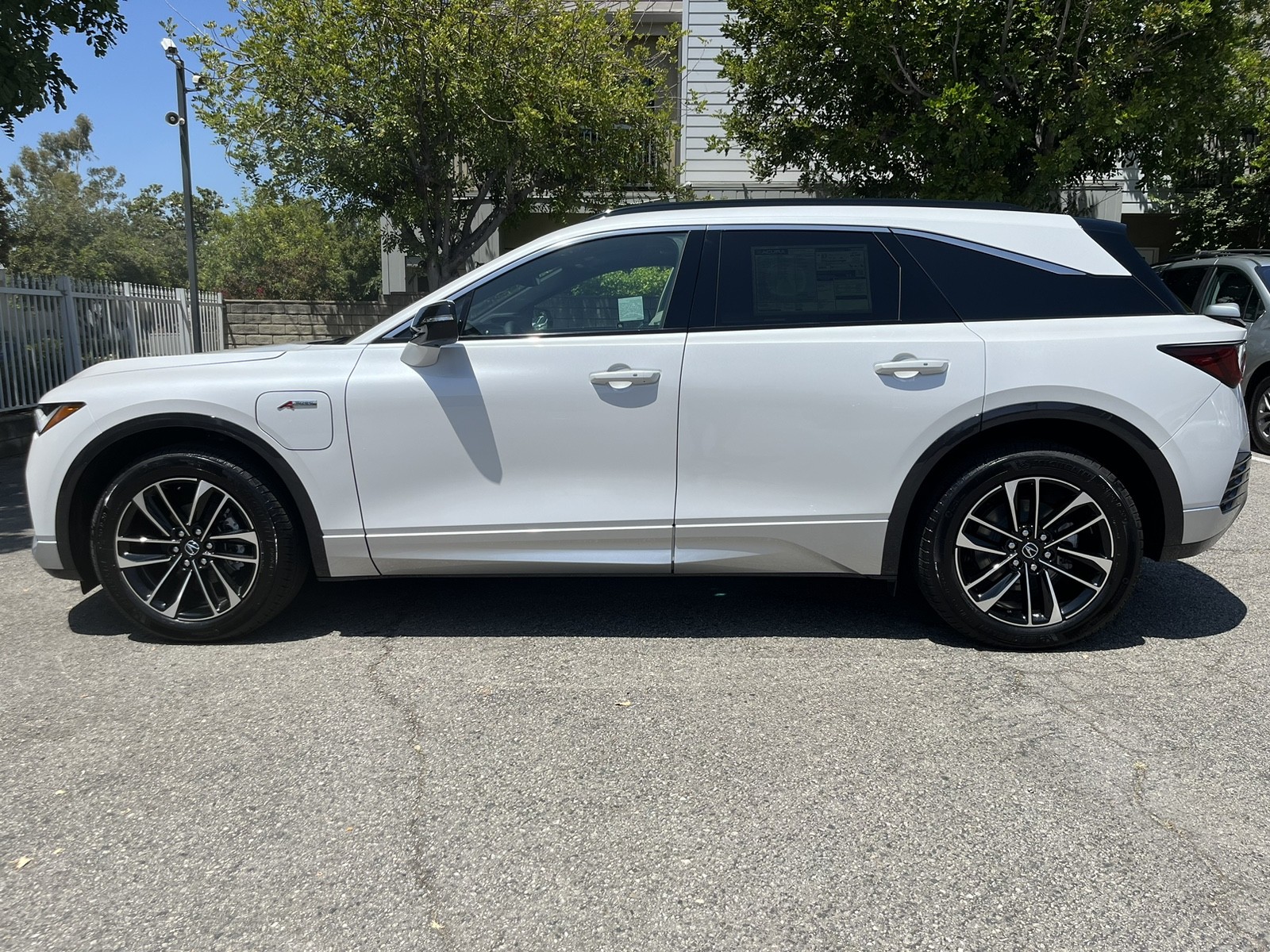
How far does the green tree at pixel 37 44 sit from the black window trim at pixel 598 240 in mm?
7306

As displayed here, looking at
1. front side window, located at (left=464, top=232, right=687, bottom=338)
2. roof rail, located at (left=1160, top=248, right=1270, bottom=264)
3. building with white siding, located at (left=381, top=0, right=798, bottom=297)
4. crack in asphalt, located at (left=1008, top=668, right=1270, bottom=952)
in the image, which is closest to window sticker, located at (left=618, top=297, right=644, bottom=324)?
front side window, located at (left=464, top=232, right=687, bottom=338)

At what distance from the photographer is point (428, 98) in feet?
40.8

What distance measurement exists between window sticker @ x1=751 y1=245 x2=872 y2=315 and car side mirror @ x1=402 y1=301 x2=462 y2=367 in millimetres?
1240

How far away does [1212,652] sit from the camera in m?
Result: 3.88

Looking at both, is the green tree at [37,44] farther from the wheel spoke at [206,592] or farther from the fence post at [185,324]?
the wheel spoke at [206,592]

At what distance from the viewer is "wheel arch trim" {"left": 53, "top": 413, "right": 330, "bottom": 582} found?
3.80 m

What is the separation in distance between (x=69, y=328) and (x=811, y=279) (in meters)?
9.94

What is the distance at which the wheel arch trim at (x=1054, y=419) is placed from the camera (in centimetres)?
368

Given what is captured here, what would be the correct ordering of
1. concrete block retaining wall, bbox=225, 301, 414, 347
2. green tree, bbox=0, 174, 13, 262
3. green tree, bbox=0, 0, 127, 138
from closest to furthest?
green tree, bbox=0, 0, 127, 138, concrete block retaining wall, bbox=225, 301, 414, 347, green tree, bbox=0, 174, 13, 262

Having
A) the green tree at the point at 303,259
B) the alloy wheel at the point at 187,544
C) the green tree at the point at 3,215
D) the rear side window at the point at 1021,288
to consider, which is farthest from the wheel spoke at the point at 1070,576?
the green tree at the point at 303,259

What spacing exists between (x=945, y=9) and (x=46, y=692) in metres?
11.3

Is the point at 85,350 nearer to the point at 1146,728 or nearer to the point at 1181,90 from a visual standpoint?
the point at 1146,728

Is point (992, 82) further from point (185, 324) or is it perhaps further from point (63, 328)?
point (185, 324)

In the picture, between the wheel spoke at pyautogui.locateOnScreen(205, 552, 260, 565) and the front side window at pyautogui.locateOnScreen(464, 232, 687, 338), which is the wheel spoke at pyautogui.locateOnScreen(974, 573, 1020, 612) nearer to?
the front side window at pyautogui.locateOnScreen(464, 232, 687, 338)
